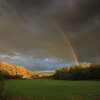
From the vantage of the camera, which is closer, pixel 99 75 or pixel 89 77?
pixel 99 75

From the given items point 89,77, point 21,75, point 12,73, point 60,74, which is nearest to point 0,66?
point 12,73

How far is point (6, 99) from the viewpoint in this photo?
10625mm

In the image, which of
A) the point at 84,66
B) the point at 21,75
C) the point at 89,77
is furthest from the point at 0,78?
the point at 21,75

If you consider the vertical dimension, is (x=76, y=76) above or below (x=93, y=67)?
below

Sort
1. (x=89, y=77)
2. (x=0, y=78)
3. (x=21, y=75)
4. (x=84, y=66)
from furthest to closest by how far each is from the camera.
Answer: (x=21, y=75)
(x=84, y=66)
(x=89, y=77)
(x=0, y=78)

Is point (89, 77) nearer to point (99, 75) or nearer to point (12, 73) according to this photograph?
point (99, 75)

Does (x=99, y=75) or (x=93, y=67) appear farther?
(x=93, y=67)

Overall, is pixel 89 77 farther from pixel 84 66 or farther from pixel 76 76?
pixel 84 66

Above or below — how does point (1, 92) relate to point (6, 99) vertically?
A: above

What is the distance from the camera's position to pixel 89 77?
75.2 meters

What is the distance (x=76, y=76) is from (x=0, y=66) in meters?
56.9

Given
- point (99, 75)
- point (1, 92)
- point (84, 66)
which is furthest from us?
point (84, 66)

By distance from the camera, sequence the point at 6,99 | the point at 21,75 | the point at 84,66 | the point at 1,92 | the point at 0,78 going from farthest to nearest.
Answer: the point at 21,75 → the point at 84,66 → the point at 0,78 → the point at 6,99 → the point at 1,92

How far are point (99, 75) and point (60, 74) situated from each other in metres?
41.2
